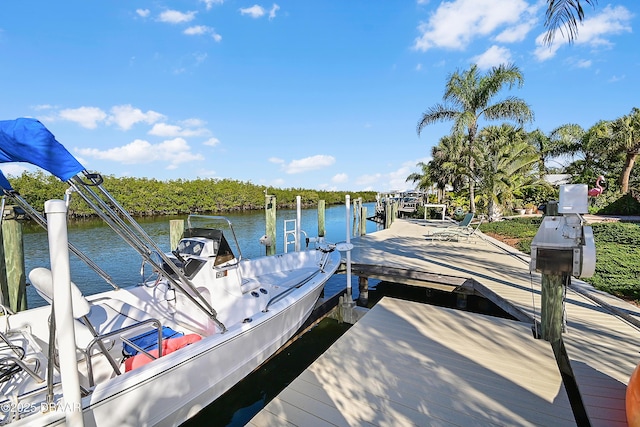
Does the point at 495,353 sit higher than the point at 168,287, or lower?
lower

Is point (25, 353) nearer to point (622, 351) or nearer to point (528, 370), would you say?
point (528, 370)

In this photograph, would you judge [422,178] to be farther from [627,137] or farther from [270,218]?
[270,218]

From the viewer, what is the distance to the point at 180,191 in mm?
31438

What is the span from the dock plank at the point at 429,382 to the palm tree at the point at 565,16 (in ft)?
11.7

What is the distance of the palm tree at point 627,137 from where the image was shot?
16.8 m

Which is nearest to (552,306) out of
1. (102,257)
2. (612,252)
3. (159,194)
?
(612,252)

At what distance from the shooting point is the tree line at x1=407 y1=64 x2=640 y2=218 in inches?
570

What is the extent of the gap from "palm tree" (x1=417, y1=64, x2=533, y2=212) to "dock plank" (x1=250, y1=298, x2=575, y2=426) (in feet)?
43.0

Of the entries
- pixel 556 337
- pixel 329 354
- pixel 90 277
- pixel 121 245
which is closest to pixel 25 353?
pixel 329 354

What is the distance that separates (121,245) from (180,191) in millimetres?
20235

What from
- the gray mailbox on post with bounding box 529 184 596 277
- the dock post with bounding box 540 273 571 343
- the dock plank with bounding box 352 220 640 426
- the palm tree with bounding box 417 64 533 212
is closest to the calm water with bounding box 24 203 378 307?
the dock plank with bounding box 352 220 640 426

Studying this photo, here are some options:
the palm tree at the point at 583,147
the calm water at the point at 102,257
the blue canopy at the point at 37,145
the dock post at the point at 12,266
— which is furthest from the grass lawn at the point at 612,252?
the palm tree at the point at 583,147

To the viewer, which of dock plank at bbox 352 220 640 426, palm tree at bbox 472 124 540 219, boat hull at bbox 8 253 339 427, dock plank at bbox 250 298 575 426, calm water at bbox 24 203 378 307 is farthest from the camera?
palm tree at bbox 472 124 540 219

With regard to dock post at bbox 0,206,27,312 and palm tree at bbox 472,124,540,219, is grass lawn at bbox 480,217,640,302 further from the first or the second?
dock post at bbox 0,206,27,312
